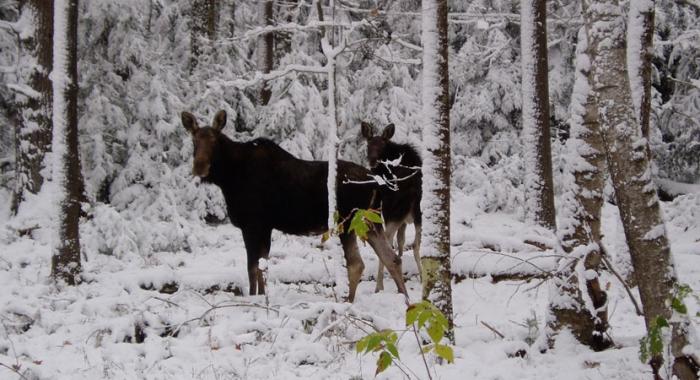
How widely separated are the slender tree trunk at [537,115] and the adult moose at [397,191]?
2.56 meters

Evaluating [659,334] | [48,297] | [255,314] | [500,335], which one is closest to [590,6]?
[659,334]

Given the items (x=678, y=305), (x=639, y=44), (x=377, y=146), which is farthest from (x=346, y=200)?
(x=678, y=305)

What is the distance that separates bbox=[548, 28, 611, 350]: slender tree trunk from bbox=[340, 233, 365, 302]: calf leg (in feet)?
11.6

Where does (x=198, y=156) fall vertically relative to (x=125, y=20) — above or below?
below

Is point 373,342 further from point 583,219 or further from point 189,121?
point 189,121

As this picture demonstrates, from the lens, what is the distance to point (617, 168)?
13.5ft

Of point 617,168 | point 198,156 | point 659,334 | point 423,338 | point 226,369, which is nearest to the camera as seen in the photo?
point 659,334

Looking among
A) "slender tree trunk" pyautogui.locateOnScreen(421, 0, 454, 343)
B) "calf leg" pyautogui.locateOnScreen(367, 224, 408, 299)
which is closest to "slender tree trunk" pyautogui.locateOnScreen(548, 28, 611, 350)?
"slender tree trunk" pyautogui.locateOnScreen(421, 0, 454, 343)

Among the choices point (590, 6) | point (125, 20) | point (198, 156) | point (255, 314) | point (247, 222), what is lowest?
point (255, 314)

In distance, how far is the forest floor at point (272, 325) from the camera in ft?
17.6

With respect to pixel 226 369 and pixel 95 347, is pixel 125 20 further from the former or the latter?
pixel 226 369

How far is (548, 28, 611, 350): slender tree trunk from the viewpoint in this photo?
17.8 ft

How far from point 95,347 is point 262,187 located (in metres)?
3.89

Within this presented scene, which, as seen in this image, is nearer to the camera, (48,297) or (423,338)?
(423,338)
